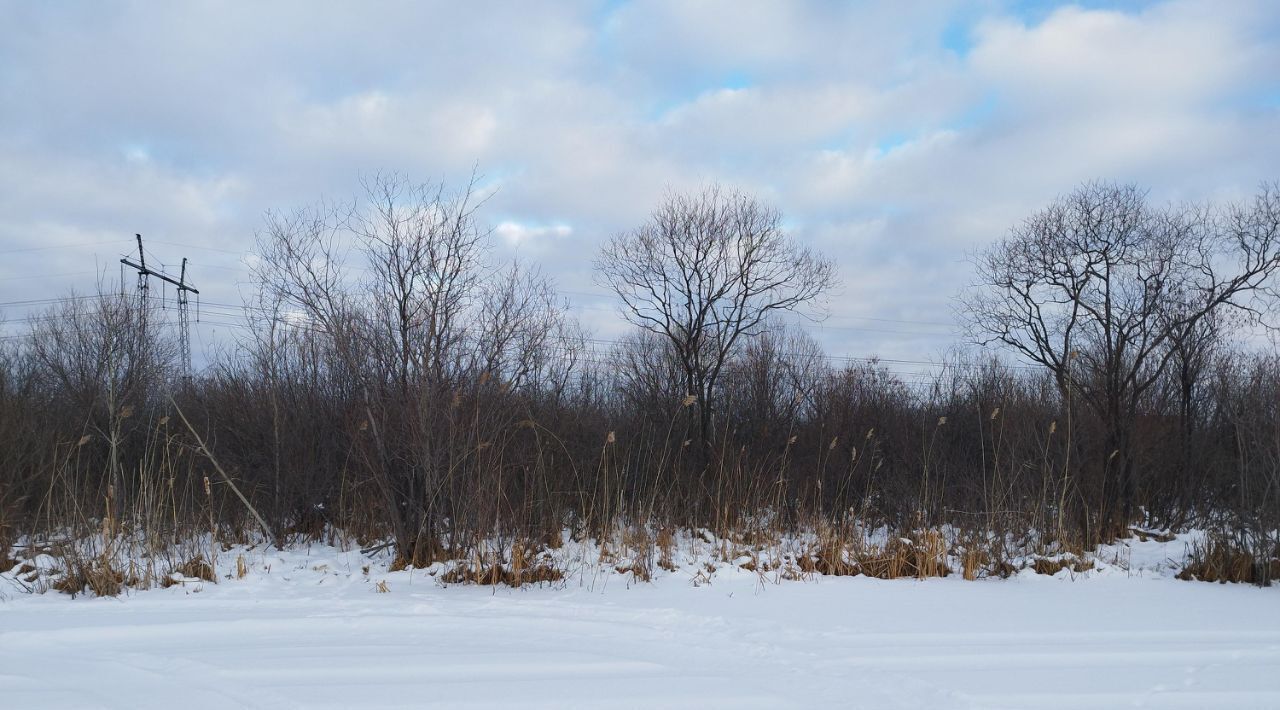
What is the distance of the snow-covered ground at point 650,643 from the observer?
506 cm

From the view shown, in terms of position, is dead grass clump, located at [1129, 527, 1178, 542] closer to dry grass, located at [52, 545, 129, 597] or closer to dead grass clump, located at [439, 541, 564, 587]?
dead grass clump, located at [439, 541, 564, 587]

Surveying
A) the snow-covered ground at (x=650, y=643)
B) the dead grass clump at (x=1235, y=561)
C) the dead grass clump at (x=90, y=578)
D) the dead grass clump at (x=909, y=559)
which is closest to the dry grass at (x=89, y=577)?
the dead grass clump at (x=90, y=578)

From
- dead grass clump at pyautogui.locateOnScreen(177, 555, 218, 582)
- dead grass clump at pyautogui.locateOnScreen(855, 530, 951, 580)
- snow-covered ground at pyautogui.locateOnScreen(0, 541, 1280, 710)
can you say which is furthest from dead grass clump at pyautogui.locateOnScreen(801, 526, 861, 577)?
dead grass clump at pyautogui.locateOnScreen(177, 555, 218, 582)

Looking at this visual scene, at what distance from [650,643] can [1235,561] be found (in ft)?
23.7

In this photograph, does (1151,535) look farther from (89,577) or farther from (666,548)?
(89,577)

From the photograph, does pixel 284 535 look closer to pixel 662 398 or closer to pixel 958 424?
pixel 662 398

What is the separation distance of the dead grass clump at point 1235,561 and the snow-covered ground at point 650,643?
327mm

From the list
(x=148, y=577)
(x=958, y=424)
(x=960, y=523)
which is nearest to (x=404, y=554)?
(x=148, y=577)

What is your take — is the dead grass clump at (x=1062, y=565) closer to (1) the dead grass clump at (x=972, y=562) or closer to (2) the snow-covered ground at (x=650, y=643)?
(2) the snow-covered ground at (x=650, y=643)

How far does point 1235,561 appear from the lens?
9.06m

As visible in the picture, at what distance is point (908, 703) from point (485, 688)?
267 cm

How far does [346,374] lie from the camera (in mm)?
11609

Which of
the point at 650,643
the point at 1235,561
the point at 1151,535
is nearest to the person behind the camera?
the point at 650,643

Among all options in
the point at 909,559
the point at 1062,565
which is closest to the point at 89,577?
the point at 909,559
